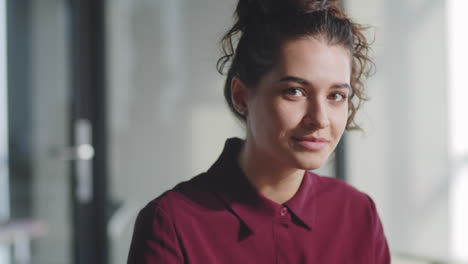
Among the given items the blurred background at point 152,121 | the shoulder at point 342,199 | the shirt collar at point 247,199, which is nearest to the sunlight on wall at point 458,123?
the blurred background at point 152,121

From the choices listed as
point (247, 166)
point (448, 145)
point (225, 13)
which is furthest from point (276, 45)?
point (448, 145)

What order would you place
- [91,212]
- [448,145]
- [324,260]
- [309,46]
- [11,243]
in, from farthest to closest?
1. [11,243]
2. [91,212]
3. [448,145]
4. [324,260]
5. [309,46]

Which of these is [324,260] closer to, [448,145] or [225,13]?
[225,13]

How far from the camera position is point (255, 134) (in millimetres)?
706

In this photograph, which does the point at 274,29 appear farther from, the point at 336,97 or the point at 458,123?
the point at 458,123

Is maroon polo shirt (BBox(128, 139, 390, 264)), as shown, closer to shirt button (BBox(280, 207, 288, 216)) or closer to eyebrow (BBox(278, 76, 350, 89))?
shirt button (BBox(280, 207, 288, 216))

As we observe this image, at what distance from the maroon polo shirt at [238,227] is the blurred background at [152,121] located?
33.7 inches

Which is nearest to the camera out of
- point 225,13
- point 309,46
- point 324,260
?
point 309,46

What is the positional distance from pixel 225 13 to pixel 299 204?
1.05 m

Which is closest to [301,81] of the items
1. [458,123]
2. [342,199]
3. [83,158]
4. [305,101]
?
[305,101]

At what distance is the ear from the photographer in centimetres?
73

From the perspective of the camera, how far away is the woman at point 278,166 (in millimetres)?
657

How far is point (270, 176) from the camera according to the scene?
0.76 metres

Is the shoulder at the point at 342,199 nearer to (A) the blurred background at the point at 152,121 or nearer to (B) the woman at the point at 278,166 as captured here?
(B) the woman at the point at 278,166
